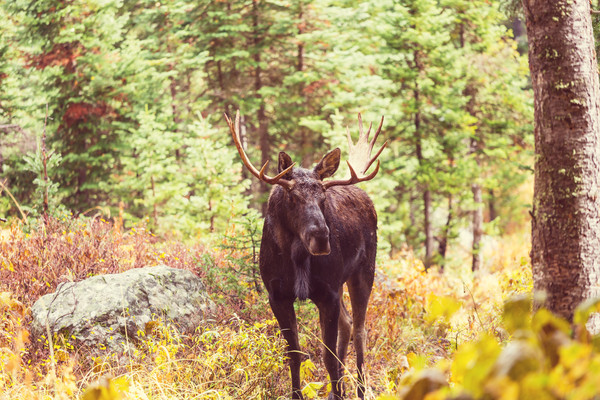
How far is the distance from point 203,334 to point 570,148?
3.51 metres

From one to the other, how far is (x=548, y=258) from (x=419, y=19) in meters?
11.8

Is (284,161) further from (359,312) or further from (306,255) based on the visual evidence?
(359,312)

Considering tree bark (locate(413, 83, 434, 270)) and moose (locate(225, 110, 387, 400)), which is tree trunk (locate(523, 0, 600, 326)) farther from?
tree bark (locate(413, 83, 434, 270))

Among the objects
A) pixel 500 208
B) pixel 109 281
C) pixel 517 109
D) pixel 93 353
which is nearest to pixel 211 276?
pixel 109 281

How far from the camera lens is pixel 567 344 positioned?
1499mm

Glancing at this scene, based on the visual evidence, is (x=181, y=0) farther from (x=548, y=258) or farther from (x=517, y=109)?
(x=548, y=258)

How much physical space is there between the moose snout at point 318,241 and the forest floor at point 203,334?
1076mm

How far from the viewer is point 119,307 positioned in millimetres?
5504

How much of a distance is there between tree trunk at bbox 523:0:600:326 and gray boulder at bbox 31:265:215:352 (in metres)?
3.80

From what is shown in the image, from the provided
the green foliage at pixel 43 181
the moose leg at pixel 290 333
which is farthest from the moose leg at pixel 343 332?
the green foliage at pixel 43 181

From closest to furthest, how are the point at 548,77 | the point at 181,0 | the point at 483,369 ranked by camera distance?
the point at 483,369, the point at 548,77, the point at 181,0

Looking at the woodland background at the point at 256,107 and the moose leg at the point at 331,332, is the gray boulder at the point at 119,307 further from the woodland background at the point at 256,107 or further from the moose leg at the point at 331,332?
the woodland background at the point at 256,107

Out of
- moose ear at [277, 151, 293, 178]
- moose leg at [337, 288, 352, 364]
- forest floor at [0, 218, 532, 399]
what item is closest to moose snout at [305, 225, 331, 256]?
moose ear at [277, 151, 293, 178]

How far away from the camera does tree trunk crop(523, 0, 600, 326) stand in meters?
3.80
